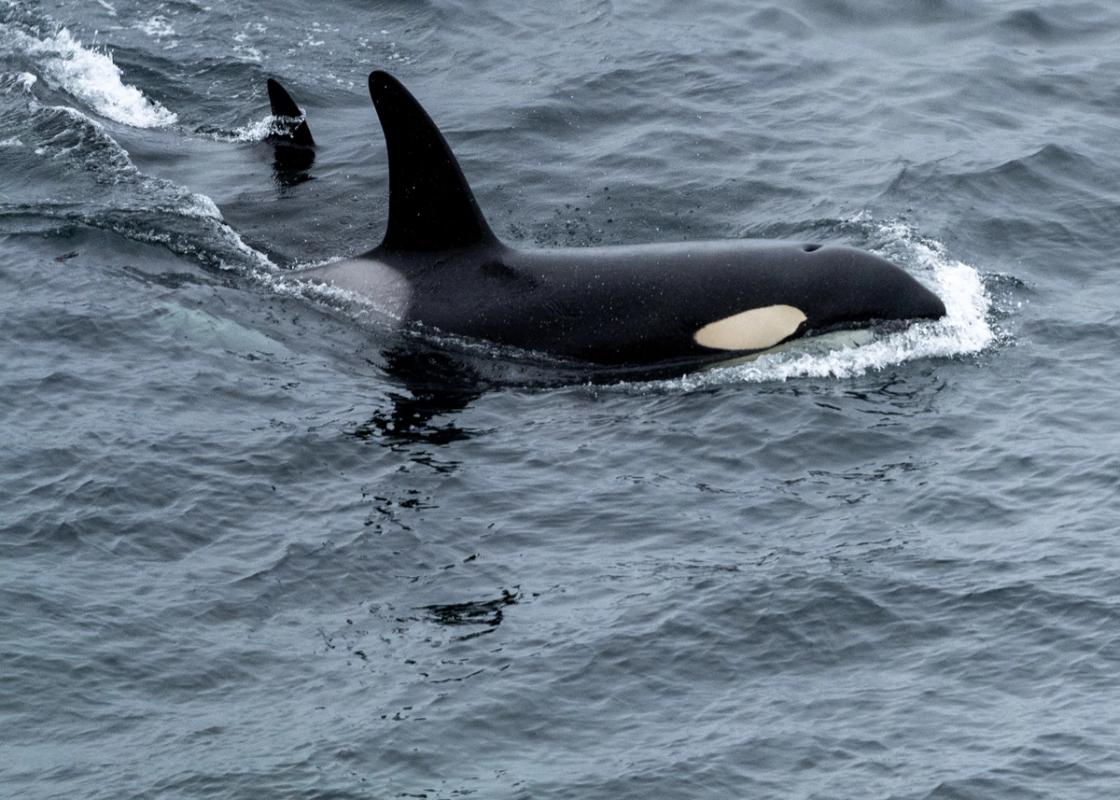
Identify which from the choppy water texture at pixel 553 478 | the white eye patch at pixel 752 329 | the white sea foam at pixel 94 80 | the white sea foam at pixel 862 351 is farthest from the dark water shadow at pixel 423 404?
the white sea foam at pixel 94 80

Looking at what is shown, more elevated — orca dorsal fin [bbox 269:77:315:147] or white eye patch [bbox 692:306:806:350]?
orca dorsal fin [bbox 269:77:315:147]

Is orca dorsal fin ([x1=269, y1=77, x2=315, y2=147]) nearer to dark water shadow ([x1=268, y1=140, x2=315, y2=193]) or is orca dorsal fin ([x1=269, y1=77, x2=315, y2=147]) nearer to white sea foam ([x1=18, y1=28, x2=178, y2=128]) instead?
dark water shadow ([x1=268, y1=140, x2=315, y2=193])

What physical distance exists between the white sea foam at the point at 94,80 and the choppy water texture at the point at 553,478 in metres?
0.09

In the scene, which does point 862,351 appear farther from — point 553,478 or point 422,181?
point 422,181

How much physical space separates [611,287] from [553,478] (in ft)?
9.41

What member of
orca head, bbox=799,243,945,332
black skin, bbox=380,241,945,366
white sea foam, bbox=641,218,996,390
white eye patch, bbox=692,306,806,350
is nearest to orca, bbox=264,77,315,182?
black skin, bbox=380,241,945,366

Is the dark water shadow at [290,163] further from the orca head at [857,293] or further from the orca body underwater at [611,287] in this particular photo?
the orca head at [857,293]

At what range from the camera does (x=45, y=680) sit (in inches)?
470

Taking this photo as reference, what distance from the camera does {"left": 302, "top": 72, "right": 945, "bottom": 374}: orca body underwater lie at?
55.5 feet

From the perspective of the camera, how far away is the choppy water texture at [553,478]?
11.4 m

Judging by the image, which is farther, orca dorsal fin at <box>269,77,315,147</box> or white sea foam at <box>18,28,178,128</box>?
white sea foam at <box>18,28,178,128</box>

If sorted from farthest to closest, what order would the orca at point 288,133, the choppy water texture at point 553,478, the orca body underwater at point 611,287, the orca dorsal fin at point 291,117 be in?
the orca dorsal fin at point 291,117
the orca at point 288,133
the orca body underwater at point 611,287
the choppy water texture at point 553,478

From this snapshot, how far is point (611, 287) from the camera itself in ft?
56.2

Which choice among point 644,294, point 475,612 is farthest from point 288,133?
point 475,612
